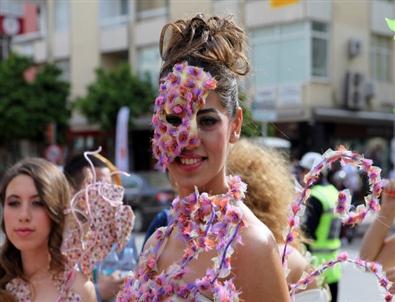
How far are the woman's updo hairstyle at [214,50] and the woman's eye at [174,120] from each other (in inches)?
5.3

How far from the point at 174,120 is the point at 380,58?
23.7 meters

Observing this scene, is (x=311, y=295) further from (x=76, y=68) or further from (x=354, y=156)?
(x=76, y=68)

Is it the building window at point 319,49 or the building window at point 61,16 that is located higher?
the building window at point 61,16

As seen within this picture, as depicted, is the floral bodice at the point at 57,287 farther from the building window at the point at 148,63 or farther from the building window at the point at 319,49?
the building window at the point at 148,63

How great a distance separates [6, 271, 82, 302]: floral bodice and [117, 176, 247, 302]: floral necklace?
0.89m

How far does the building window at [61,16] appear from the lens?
29.0 meters

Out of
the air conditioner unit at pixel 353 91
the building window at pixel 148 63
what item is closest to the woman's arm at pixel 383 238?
the air conditioner unit at pixel 353 91

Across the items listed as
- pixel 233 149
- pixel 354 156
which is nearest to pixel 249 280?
pixel 354 156

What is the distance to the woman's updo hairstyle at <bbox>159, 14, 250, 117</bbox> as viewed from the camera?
2.06 m

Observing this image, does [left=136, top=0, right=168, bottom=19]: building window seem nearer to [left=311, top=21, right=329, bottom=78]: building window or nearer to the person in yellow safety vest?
[left=311, top=21, right=329, bottom=78]: building window

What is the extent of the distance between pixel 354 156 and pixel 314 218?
11.6 ft

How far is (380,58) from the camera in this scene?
24688mm

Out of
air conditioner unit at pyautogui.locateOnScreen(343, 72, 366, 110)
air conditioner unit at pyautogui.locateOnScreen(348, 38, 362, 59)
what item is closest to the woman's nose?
air conditioner unit at pyautogui.locateOnScreen(343, 72, 366, 110)

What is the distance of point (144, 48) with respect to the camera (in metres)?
26.4
